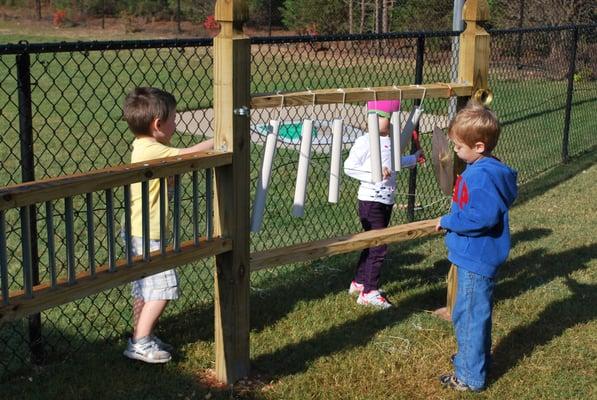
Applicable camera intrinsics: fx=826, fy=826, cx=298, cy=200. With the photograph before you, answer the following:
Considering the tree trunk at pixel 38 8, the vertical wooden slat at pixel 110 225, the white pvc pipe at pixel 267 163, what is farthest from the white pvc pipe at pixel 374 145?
the tree trunk at pixel 38 8

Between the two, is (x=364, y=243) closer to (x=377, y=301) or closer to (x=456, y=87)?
(x=377, y=301)

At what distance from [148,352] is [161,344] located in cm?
15

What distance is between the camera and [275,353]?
440 centimetres

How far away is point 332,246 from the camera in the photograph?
4.31 meters

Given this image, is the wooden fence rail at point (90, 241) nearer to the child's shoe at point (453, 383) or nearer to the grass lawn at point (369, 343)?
the grass lawn at point (369, 343)

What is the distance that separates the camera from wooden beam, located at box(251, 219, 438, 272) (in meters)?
4.07

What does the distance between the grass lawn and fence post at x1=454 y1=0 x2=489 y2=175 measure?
4.56ft

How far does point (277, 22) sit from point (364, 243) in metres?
29.2

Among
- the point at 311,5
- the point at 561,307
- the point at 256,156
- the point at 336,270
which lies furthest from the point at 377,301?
the point at 311,5

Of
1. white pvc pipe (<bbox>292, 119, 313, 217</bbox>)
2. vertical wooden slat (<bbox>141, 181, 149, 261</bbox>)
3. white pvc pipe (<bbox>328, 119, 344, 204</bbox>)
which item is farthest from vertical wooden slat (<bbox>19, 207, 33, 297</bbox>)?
white pvc pipe (<bbox>328, 119, 344, 204</bbox>)

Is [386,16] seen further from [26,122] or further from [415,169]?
[26,122]

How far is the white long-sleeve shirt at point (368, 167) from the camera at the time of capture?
497 cm

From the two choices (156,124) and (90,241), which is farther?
(156,124)

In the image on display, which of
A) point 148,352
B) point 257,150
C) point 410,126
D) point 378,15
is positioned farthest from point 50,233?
point 378,15
